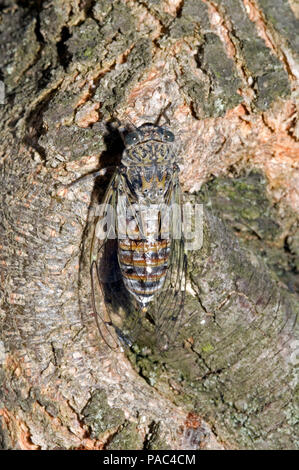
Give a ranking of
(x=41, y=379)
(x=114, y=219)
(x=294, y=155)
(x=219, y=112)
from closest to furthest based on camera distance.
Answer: (x=41, y=379), (x=219, y=112), (x=114, y=219), (x=294, y=155)

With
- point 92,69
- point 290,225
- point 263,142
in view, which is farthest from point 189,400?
point 92,69

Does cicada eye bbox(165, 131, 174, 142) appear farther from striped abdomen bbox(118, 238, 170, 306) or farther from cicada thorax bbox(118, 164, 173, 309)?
striped abdomen bbox(118, 238, 170, 306)

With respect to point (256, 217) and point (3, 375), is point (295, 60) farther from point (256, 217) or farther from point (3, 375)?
point (3, 375)

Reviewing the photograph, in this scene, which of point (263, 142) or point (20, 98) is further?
point (263, 142)

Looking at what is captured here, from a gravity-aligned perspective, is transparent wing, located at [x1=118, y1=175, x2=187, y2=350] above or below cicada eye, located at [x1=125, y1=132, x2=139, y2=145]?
below

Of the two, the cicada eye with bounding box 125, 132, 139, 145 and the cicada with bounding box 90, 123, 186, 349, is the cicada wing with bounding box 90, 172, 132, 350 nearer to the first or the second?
the cicada with bounding box 90, 123, 186, 349

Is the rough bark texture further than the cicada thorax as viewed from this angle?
No

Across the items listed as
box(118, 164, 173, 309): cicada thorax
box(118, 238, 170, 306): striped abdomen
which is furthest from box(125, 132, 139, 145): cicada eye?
box(118, 238, 170, 306): striped abdomen
